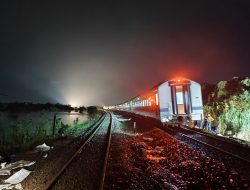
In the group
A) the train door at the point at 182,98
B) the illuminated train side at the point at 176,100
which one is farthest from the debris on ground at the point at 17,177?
the train door at the point at 182,98

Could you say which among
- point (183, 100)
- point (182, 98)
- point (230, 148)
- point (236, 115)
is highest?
point (182, 98)

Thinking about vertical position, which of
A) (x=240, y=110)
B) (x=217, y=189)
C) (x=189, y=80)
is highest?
(x=189, y=80)

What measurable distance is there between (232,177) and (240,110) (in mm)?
11423

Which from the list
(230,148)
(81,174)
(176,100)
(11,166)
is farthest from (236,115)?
(11,166)

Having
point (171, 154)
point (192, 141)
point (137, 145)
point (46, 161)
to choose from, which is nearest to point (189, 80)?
point (192, 141)

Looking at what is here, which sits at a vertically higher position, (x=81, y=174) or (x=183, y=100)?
(x=183, y=100)

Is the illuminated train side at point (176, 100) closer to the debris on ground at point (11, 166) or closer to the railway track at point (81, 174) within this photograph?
the railway track at point (81, 174)

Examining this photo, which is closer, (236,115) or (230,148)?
(230,148)

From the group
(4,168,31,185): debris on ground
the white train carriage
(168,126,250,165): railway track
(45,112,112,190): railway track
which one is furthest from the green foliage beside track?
(4,168,31,185): debris on ground

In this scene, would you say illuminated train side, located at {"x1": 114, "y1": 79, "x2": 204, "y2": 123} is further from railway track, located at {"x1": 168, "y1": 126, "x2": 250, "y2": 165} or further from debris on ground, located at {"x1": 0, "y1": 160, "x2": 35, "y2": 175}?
debris on ground, located at {"x1": 0, "y1": 160, "x2": 35, "y2": 175}

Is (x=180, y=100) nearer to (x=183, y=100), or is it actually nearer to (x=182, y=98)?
(x=182, y=98)

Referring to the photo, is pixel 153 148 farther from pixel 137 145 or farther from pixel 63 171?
pixel 63 171

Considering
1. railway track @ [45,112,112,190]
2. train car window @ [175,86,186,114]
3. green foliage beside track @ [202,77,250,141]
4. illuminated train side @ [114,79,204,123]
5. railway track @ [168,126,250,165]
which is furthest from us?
train car window @ [175,86,186,114]

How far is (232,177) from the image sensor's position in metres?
6.79
